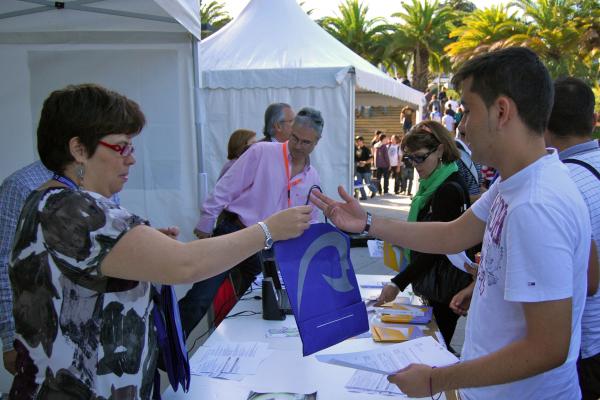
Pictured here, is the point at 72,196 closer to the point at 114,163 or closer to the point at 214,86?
the point at 114,163

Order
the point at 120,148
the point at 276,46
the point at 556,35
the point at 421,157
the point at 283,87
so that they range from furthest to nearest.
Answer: the point at 556,35 → the point at 276,46 → the point at 283,87 → the point at 421,157 → the point at 120,148

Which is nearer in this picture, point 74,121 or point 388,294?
point 74,121

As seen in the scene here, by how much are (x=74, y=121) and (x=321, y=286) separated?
92 centimetres

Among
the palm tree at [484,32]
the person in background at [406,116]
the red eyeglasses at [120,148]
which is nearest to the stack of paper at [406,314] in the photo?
the red eyeglasses at [120,148]

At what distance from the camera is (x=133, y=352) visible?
1.37m

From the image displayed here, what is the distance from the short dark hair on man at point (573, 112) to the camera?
79.9 inches

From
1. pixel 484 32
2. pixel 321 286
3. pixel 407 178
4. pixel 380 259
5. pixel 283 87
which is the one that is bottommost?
pixel 380 259

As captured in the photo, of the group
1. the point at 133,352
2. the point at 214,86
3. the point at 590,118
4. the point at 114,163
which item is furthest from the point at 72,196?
the point at 214,86

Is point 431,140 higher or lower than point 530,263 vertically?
higher

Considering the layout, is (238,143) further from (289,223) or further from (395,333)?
(289,223)

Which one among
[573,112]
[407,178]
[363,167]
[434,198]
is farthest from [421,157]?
[407,178]

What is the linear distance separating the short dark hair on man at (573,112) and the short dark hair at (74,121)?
66.5 inches

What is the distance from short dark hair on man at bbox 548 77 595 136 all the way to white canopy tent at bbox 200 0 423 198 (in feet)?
13.9

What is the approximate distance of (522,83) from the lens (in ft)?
3.87
